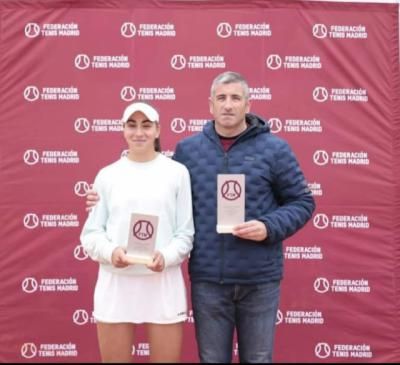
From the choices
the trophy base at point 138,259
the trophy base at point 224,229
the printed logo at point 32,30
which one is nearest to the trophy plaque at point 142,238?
the trophy base at point 138,259

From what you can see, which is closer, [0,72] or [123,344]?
[123,344]

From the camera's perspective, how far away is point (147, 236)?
87.6 inches

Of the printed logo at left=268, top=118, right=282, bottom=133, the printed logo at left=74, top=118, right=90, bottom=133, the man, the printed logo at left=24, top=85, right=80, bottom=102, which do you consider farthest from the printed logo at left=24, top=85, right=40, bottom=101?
the man

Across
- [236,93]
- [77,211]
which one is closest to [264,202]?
[236,93]

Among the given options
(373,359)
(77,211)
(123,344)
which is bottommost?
(373,359)

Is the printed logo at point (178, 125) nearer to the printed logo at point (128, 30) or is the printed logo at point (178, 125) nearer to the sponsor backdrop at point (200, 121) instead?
the sponsor backdrop at point (200, 121)

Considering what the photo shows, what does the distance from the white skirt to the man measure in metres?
0.19

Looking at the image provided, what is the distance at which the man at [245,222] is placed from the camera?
2400mm

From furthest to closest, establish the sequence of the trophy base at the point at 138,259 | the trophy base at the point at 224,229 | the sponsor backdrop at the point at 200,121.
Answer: the sponsor backdrop at the point at 200,121
the trophy base at the point at 224,229
the trophy base at the point at 138,259

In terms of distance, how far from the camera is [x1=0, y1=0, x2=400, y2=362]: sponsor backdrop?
381 centimetres

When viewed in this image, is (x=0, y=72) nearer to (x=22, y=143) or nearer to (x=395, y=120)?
(x=22, y=143)

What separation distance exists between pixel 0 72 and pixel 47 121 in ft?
1.50

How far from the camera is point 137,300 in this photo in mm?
2297

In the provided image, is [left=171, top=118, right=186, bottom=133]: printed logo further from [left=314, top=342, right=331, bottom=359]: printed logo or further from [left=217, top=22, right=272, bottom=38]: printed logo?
[left=314, top=342, right=331, bottom=359]: printed logo
